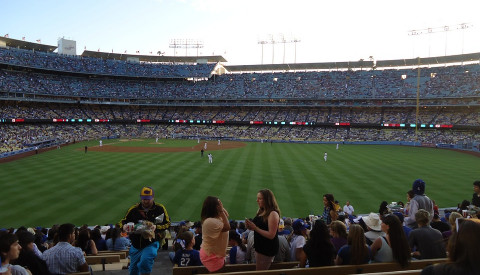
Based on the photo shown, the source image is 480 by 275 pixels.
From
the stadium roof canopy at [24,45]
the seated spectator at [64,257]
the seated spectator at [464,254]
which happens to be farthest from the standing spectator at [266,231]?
the stadium roof canopy at [24,45]

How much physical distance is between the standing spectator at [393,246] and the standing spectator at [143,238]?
13.8 feet

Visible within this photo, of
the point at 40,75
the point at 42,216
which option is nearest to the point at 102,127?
the point at 40,75

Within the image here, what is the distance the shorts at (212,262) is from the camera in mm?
5000

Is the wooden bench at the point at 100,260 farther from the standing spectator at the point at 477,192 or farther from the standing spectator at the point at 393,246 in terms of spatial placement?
the standing spectator at the point at 477,192

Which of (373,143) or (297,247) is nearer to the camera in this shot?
(297,247)

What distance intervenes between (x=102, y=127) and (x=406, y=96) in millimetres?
77083

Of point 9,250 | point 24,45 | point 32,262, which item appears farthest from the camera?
point 24,45

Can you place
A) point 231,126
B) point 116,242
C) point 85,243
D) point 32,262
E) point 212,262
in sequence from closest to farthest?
point 212,262
point 32,262
point 85,243
point 116,242
point 231,126

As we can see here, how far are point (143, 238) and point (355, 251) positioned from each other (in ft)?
13.2

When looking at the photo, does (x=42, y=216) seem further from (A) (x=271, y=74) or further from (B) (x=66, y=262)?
(A) (x=271, y=74)

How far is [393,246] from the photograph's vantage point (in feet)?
16.1

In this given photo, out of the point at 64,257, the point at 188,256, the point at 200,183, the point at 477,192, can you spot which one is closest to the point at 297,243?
the point at 188,256

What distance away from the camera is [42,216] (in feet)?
55.5

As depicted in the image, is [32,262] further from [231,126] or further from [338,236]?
[231,126]
